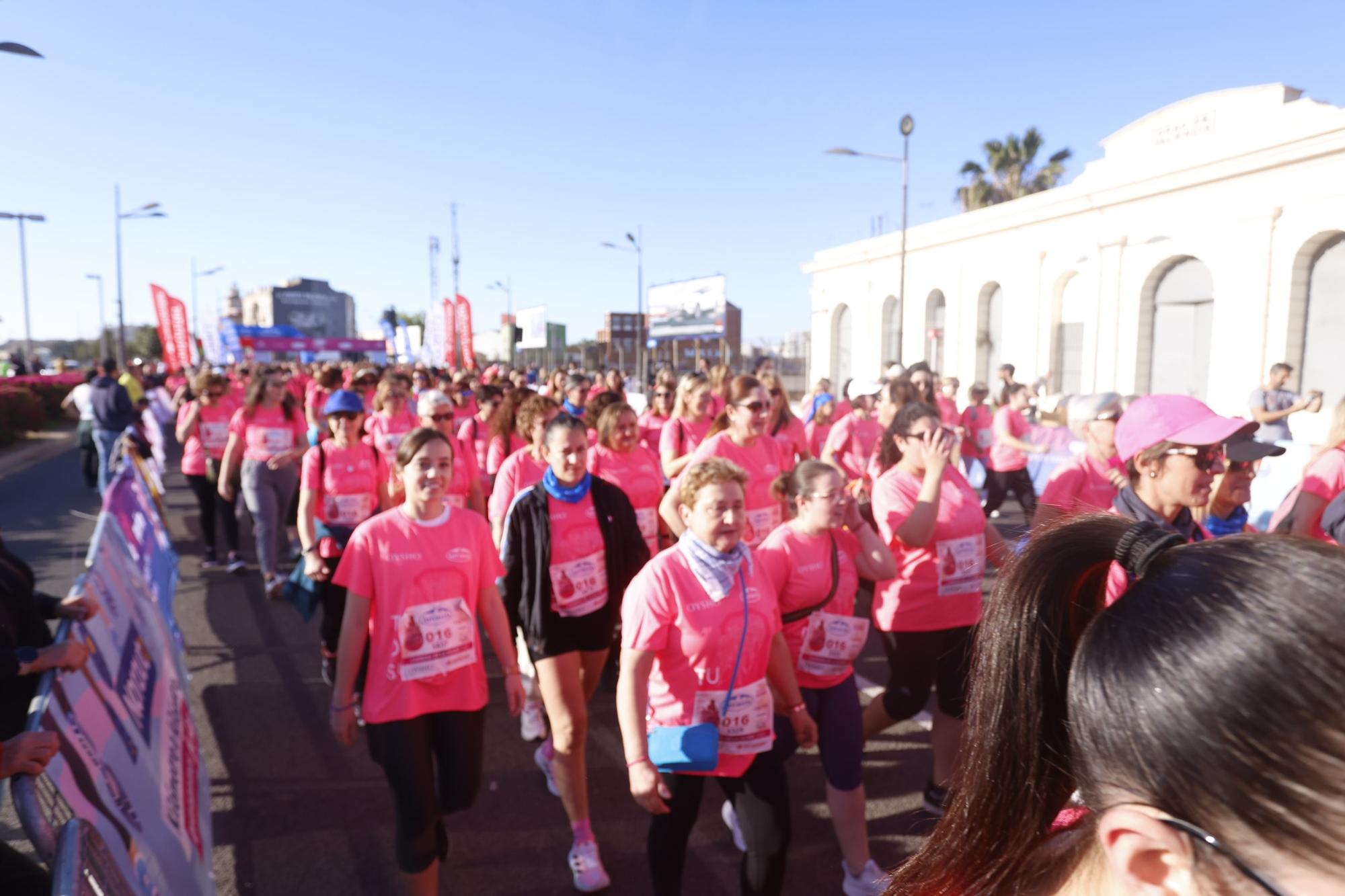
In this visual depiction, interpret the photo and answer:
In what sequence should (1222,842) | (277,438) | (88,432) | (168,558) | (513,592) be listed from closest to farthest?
(1222,842) → (513,592) → (168,558) → (277,438) → (88,432)

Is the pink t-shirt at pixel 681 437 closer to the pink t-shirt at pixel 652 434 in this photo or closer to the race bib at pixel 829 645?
the pink t-shirt at pixel 652 434

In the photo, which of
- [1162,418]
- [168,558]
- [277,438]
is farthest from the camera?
[277,438]

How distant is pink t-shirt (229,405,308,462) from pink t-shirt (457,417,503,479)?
58.0 inches

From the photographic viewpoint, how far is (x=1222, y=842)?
73cm

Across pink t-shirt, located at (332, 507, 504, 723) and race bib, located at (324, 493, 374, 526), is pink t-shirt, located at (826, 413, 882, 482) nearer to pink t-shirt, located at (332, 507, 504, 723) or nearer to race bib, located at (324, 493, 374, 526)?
race bib, located at (324, 493, 374, 526)

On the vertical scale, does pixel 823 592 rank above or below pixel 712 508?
below

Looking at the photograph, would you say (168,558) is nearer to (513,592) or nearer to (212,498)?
(212,498)

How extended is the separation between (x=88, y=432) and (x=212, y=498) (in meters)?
4.99

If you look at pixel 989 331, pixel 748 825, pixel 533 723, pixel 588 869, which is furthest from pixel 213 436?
pixel 989 331

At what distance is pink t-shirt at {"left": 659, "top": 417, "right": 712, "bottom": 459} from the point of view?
20.9 ft

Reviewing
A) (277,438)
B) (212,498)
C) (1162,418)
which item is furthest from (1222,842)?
(212,498)

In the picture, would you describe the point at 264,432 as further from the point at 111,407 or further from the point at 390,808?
the point at 111,407

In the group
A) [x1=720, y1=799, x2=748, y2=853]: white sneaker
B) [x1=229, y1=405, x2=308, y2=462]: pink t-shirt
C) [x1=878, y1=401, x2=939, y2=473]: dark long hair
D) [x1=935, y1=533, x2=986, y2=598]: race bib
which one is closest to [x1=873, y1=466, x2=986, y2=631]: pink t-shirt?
[x1=935, y1=533, x2=986, y2=598]: race bib

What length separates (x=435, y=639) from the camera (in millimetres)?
3178
